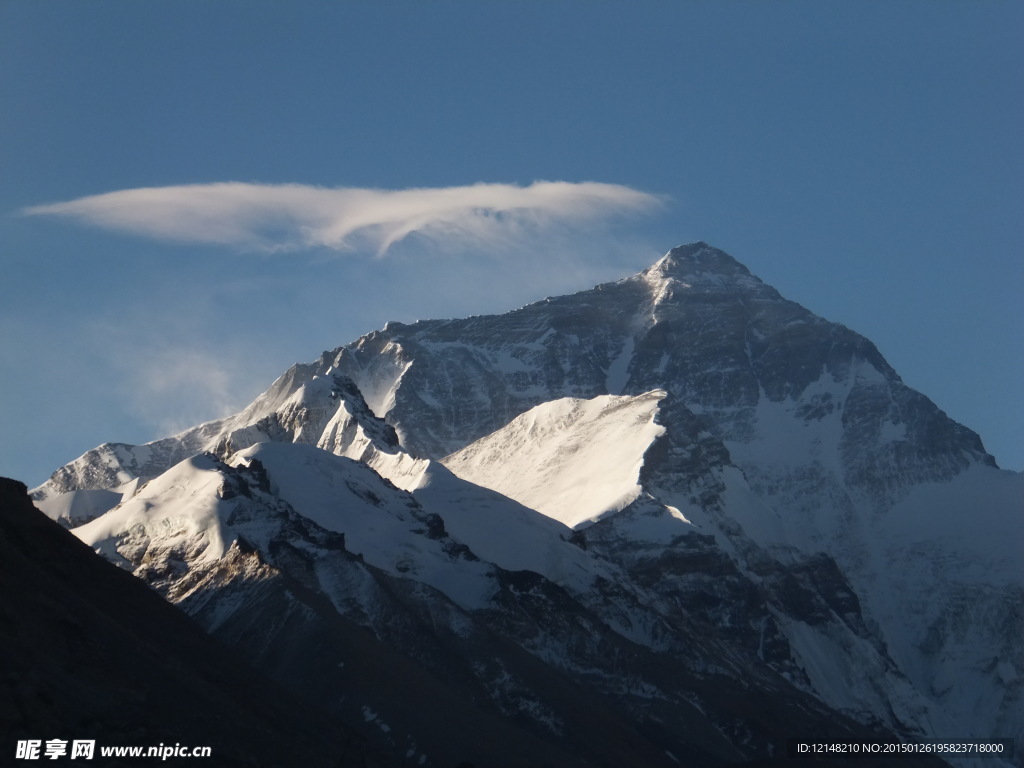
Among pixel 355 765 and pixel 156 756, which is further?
pixel 355 765

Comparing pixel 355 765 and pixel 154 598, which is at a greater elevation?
pixel 154 598

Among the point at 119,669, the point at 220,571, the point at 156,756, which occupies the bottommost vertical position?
the point at 156,756

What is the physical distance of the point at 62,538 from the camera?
489ft

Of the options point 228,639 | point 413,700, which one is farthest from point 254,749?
point 228,639

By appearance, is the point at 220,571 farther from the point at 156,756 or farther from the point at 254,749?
the point at 156,756

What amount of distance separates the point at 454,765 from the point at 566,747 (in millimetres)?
23599

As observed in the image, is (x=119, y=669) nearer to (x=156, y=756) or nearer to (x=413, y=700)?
(x=156, y=756)

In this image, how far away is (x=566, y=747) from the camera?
606 ft

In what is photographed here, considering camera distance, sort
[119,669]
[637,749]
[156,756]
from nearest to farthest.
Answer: [156,756] < [119,669] < [637,749]

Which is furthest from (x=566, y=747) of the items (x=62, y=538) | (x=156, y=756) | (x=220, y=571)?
(x=156, y=756)

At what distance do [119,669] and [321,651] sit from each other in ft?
178

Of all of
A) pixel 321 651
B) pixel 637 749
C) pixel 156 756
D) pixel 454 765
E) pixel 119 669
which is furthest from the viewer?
pixel 637 749

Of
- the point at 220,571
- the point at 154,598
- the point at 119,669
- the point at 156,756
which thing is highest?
the point at 220,571

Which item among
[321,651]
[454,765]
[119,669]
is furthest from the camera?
[321,651]
